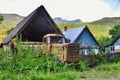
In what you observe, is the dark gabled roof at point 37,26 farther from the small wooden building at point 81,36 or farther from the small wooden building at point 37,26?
the small wooden building at point 81,36

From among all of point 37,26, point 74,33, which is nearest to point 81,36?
point 74,33

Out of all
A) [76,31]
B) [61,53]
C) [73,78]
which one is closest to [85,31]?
[76,31]

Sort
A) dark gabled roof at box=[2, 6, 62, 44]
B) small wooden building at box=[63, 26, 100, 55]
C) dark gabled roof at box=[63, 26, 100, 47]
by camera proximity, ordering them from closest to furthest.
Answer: dark gabled roof at box=[2, 6, 62, 44] < dark gabled roof at box=[63, 26, 100, 47] < small wooden building at box=[63, 26, 100, 55]

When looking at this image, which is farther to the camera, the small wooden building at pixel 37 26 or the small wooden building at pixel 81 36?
the small wooden building at pixel 81 36

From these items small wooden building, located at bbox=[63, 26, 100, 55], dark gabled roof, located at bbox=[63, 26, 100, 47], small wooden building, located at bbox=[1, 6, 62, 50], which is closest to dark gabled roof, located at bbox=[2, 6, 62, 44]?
small wooden building, located at bbox=[1, 6, 62, 50]

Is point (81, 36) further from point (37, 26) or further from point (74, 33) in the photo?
point (37, 26)

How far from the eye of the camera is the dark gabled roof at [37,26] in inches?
1398

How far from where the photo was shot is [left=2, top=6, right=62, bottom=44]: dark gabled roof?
35.5m

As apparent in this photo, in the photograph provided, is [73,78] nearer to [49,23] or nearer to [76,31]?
[49,23]

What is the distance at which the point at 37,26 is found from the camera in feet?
121

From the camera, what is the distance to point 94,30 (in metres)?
164

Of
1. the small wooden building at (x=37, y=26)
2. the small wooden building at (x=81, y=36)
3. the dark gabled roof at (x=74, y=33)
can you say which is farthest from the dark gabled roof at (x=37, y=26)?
the small wooden building at (x=81, y=36)

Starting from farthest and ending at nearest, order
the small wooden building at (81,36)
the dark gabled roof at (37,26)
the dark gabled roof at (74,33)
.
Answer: the small wooden building at (81,36)
the dark gabled roof at (74,33)
the dark gabled roof at (37,26)

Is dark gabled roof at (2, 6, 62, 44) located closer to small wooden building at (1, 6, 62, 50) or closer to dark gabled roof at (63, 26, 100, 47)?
small wooden building at (1, 6, 62, 50)
